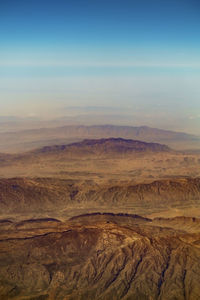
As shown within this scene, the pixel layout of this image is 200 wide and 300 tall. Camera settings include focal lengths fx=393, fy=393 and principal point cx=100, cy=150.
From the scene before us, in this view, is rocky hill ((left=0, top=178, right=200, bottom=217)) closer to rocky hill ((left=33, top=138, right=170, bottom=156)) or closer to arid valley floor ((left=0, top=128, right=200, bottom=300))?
arid valley floor ((left=0, top=128, right=200, bottom=300))

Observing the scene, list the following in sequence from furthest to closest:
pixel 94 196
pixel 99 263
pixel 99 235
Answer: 1. pixel 94 196
2. pixel 99 235
3. pixel 99 263

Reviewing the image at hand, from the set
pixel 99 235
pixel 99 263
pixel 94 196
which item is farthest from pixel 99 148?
pixel 99 263

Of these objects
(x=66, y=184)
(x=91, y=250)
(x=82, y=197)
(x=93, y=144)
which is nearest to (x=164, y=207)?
(x=82, y=197)

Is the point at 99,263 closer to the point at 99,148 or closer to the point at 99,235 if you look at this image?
the point at 99,235

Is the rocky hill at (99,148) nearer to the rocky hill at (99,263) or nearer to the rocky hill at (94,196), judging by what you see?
the rocky hill at (94,196)

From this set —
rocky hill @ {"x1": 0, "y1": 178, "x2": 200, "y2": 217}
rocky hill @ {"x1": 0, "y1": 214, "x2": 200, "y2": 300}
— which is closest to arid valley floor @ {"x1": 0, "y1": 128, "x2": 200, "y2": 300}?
rocky hill @ {"x1": 0, "y1": 214, "x2": 200, "y2": 300}

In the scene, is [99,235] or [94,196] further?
[94,196]

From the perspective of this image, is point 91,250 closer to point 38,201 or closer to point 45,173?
point 38,201

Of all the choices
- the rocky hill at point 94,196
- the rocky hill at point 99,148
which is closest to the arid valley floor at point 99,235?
the rocky hill at point 94,196
